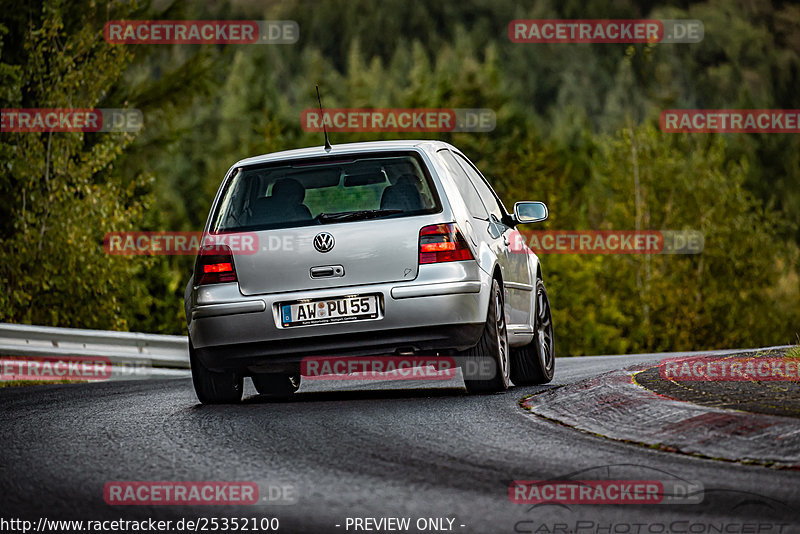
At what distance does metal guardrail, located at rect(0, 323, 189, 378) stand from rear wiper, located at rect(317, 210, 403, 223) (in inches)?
275

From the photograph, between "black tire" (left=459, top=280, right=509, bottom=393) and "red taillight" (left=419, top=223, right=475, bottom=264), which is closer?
"red taillight" (left=419, top=223, right=475, bottom=264)

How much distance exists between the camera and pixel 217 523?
4.25 metres

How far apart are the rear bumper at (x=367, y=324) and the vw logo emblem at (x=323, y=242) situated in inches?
10.9

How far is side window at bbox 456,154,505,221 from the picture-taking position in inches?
364

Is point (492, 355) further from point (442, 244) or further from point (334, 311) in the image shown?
point (334, 311)

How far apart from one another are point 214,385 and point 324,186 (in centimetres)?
164

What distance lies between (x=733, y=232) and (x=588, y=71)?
10794 centimetres

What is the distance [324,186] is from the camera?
8594 millimetres

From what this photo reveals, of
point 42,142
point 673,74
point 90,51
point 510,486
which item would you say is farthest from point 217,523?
point 673,74

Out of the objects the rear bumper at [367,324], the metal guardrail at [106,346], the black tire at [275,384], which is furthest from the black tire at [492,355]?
the metal guardrail at [106,346]

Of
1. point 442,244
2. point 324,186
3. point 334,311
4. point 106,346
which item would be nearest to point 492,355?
point 442,244

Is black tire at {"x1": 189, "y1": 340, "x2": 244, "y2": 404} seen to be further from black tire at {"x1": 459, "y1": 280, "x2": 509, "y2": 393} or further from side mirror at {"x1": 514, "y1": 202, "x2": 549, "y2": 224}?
side mirror at {"x1": 514, "y1": 202, "x2": 549, "y2": 224}

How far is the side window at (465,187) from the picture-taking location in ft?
27.8

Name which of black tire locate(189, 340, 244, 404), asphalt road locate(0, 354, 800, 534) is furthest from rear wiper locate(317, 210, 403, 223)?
black tire locate(189, 340, 244, 404)
